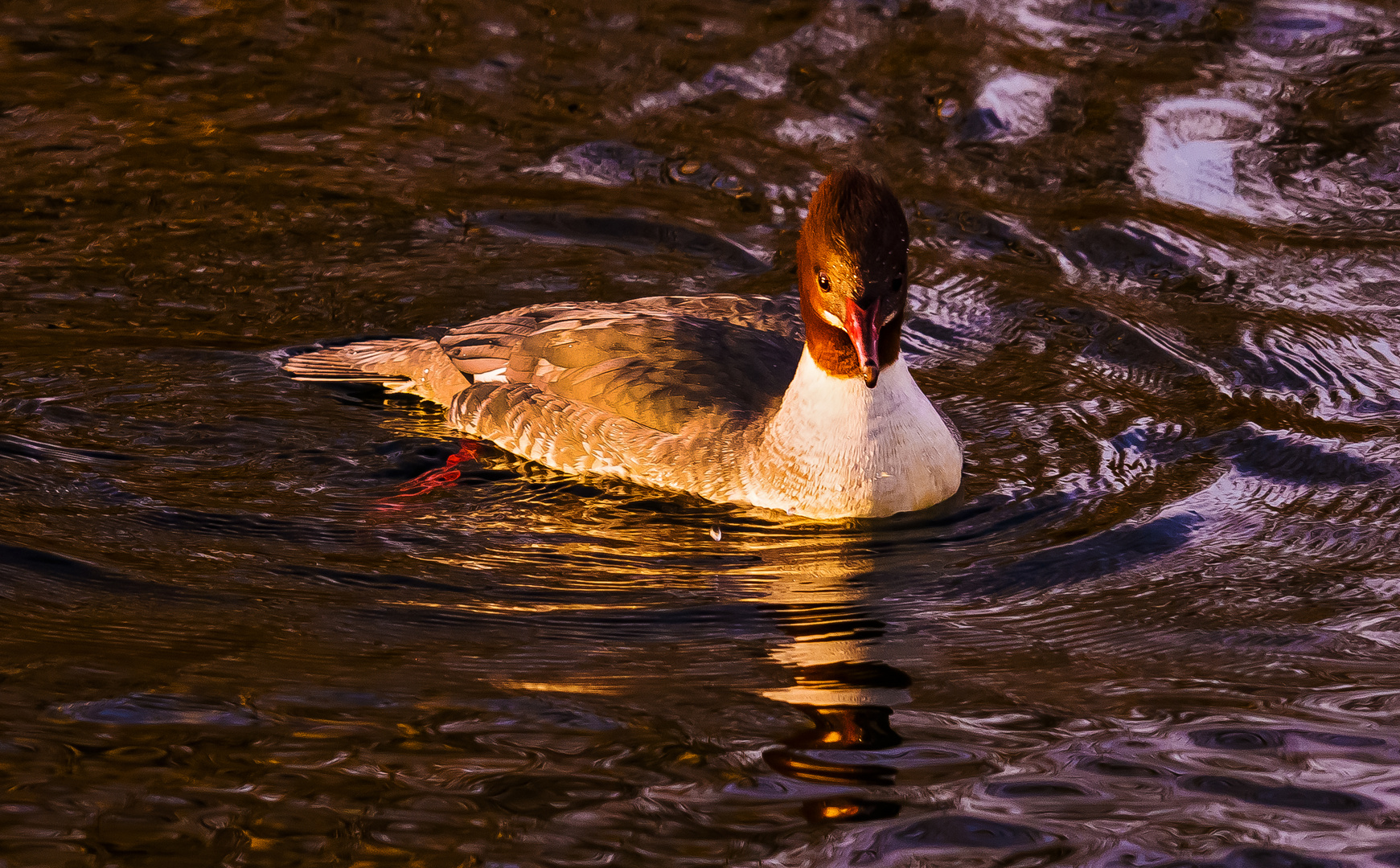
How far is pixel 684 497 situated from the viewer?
7.02 meters

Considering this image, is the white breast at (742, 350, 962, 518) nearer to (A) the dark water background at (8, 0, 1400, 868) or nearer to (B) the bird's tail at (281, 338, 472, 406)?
(A) the dark water background at (8, 0, 1400, 868)

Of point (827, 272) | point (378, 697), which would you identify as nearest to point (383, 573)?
point (378, 697)

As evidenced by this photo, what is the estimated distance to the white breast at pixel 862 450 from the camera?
259 inches

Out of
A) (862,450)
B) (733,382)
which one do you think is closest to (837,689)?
(862,450)

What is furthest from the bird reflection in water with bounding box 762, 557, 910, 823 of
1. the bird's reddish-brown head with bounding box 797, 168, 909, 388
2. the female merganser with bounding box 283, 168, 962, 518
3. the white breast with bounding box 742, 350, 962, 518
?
the bird's reddish-brown head with bounding box 797, 168, 909, 388

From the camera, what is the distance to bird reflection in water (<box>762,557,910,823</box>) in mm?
4582

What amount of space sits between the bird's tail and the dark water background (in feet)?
0.48

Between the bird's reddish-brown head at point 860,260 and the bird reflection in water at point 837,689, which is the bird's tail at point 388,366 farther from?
the bird reflection in water at point 837,689

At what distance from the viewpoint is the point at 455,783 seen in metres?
4.54

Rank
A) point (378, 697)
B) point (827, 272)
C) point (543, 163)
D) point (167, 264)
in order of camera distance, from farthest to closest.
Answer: point (543, 163) < point (167, 264) < point (827, 272) < point (378, 697)

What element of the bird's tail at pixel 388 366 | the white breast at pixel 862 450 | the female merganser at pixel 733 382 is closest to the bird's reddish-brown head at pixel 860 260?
the female merganser at pixel 733 382

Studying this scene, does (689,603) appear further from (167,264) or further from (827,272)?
(167,264)

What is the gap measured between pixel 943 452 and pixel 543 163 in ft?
15.5

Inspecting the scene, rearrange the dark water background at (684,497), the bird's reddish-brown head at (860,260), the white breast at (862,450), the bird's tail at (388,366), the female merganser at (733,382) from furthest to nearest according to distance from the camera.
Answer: the bird's tail at (388,366), the white breast at (862,450), the female merganser at (733,382), the bird's reddish-brown head at (860,260), the dark water background at (684,497)
